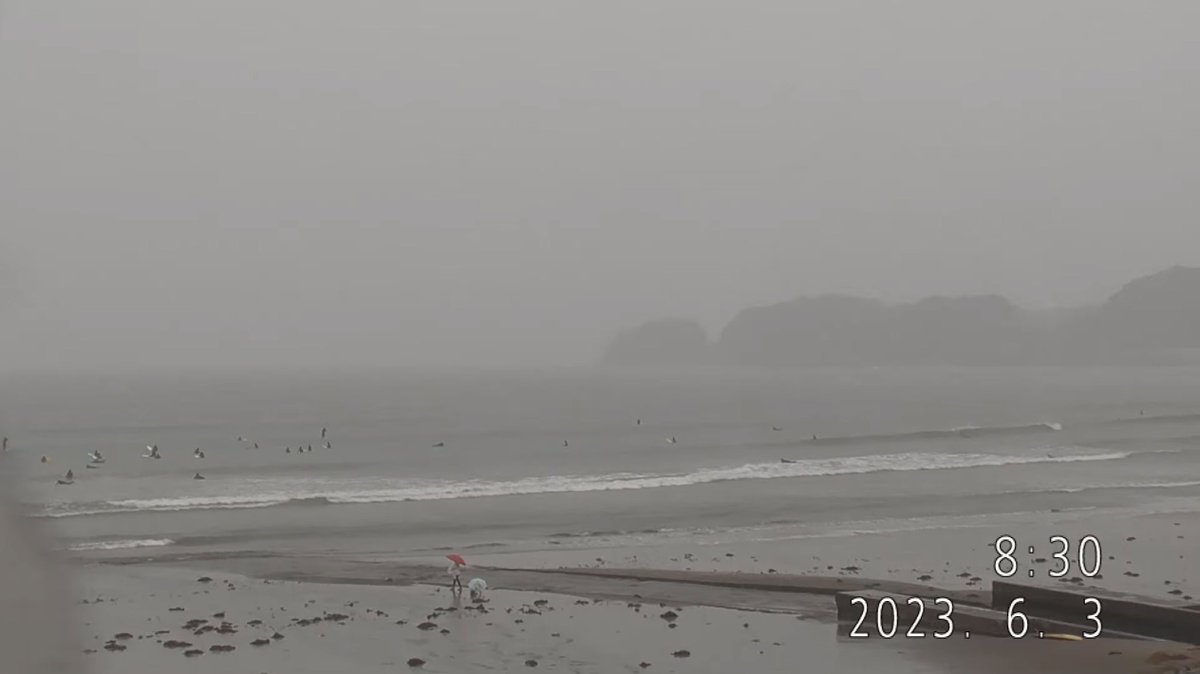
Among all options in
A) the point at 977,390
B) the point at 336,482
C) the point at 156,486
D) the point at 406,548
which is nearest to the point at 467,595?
the point at 406,548

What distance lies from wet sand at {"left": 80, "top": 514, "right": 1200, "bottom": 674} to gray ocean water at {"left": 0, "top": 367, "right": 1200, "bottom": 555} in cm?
316

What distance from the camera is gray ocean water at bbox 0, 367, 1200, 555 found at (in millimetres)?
27078

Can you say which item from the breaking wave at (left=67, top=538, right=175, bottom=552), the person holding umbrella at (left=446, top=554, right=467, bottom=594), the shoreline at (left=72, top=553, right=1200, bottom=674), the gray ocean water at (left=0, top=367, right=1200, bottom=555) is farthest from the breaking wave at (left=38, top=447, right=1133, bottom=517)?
the person holding umbrella at (left=446, top=554, right=467, bottom=594)

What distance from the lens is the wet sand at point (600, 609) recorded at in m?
12.1

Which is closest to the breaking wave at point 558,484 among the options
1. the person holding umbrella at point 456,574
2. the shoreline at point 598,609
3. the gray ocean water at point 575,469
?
the gray ocean water at point 575,469

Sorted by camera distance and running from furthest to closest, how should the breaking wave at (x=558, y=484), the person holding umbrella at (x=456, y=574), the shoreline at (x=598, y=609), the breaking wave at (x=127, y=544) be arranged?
the breaking wave at (x=558, y=484) → the breaking wave at (x=127, y=544) → the person holding umbrella at (x=456, y=574) → the shoreline at (x=598, y=609)

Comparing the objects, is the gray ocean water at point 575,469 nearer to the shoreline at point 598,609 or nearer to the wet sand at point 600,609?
the wet sand at point 600,609

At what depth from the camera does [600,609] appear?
1563 cm

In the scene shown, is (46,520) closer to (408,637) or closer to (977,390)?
(408,637)

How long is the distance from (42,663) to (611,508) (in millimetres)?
29506

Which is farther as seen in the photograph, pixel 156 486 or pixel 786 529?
pixel 156 486

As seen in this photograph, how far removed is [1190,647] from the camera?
10.7 meters

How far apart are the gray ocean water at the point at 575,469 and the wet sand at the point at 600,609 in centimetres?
316

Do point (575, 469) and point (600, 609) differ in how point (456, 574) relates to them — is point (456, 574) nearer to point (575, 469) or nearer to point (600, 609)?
point (600, 609)
